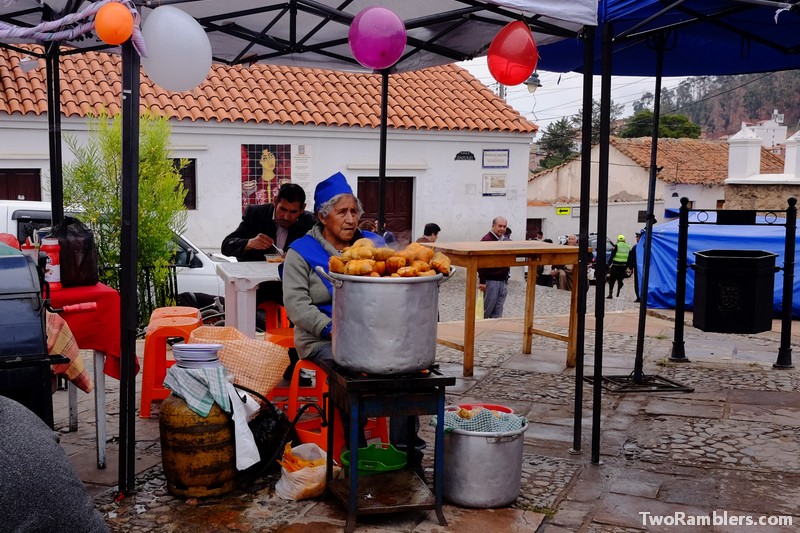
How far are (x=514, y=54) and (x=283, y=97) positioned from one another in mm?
14319

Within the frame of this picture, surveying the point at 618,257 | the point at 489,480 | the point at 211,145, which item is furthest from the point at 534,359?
the point at 618,257

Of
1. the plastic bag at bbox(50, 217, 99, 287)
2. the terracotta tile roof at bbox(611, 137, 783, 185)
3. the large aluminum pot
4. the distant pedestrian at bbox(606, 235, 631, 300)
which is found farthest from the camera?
the terracotta tile roof at bbox(611, 137, 783, 185)

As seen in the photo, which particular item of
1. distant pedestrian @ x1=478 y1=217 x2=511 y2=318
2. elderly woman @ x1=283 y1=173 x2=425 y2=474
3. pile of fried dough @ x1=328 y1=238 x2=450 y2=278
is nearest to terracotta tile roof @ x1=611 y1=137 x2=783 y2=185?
distant pedestrian @ x1=478 y1=217 x2=511 y2=318

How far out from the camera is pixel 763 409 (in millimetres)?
5984

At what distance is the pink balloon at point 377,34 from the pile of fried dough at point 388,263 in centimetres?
182

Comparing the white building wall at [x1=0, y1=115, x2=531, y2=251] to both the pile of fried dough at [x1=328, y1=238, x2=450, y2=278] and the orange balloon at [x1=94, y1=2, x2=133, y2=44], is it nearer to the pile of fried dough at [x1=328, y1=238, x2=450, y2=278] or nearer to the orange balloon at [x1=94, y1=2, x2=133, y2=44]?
the orange balloon at [x1=94, y1=2, x2=133, y2=44]

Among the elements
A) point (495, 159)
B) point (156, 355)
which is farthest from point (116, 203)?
point (495, 159)

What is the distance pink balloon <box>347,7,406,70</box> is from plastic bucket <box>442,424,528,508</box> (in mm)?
2568

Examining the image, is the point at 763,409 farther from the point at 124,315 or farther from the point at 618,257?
the point at 618,257

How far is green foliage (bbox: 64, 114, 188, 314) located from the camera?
9.64m

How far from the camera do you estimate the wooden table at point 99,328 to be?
4.13m

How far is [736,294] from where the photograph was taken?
267 inches

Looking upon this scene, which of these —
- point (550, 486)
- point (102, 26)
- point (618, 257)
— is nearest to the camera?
point (102, 26)

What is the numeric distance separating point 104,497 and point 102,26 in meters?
2.33
